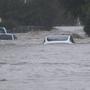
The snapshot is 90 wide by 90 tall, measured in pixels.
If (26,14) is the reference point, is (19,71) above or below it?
above

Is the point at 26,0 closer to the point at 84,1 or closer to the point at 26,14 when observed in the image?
the point at 26,14

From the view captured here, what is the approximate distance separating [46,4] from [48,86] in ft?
362

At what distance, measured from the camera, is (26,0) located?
123 metres

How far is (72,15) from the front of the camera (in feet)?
261

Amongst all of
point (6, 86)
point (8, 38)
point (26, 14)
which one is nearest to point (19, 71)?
point (6, 86)

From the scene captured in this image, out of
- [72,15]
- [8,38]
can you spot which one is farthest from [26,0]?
[8,38]

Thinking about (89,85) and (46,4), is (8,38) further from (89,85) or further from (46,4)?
(46,4)

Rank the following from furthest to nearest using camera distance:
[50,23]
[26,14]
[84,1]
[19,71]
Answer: [50,23] → [26,14] → [84,1] → [19,71]

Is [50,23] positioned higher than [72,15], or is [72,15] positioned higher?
[72,15]

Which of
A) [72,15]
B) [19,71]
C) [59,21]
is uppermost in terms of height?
[19,71]

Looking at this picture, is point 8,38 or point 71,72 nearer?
point 71,72

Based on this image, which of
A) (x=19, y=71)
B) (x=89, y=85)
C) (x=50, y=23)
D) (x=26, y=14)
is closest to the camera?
(x=89, y=85)

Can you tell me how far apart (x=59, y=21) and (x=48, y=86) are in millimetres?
128780

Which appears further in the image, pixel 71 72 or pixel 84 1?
pixel 84 1
